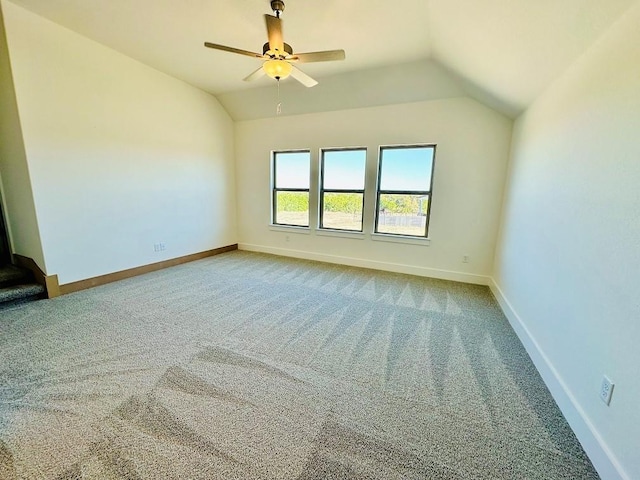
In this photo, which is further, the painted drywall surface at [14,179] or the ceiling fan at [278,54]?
the painted drywall surface at [14,179]

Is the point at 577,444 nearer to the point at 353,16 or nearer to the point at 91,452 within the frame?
the point at 91,452

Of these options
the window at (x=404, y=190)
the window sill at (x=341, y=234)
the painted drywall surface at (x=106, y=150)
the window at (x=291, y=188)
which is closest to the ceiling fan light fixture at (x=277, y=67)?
the window at (x=404, y=190)

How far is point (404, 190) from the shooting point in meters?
4.19

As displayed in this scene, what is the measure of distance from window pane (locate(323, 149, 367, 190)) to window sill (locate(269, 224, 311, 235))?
2.96 ft

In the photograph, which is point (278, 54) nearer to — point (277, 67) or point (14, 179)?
point (277, 67)

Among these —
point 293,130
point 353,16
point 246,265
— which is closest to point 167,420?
point 246,265

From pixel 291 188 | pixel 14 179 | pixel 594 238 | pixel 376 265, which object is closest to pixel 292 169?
pixel 291 188

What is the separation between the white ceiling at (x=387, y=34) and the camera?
1751 mm

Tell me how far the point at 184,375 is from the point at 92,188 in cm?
293

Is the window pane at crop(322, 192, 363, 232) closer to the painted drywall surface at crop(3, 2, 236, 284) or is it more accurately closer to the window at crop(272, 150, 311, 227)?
the window at crop(272, 150, 311, 227)

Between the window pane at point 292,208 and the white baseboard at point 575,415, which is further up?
the window pane at point 292,208

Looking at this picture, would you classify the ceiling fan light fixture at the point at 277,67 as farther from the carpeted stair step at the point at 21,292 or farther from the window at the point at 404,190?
the carpeted stair step at the point at 21,292

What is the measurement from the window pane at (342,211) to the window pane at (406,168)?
1.79 ft

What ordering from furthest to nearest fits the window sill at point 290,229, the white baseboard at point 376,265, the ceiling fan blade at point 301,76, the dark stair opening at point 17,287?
the window sill at point 290,229 < the white baseboard at point 376,265 < the dark stair opening at point 17,287 < the ceiling fan blade at point 301,76
